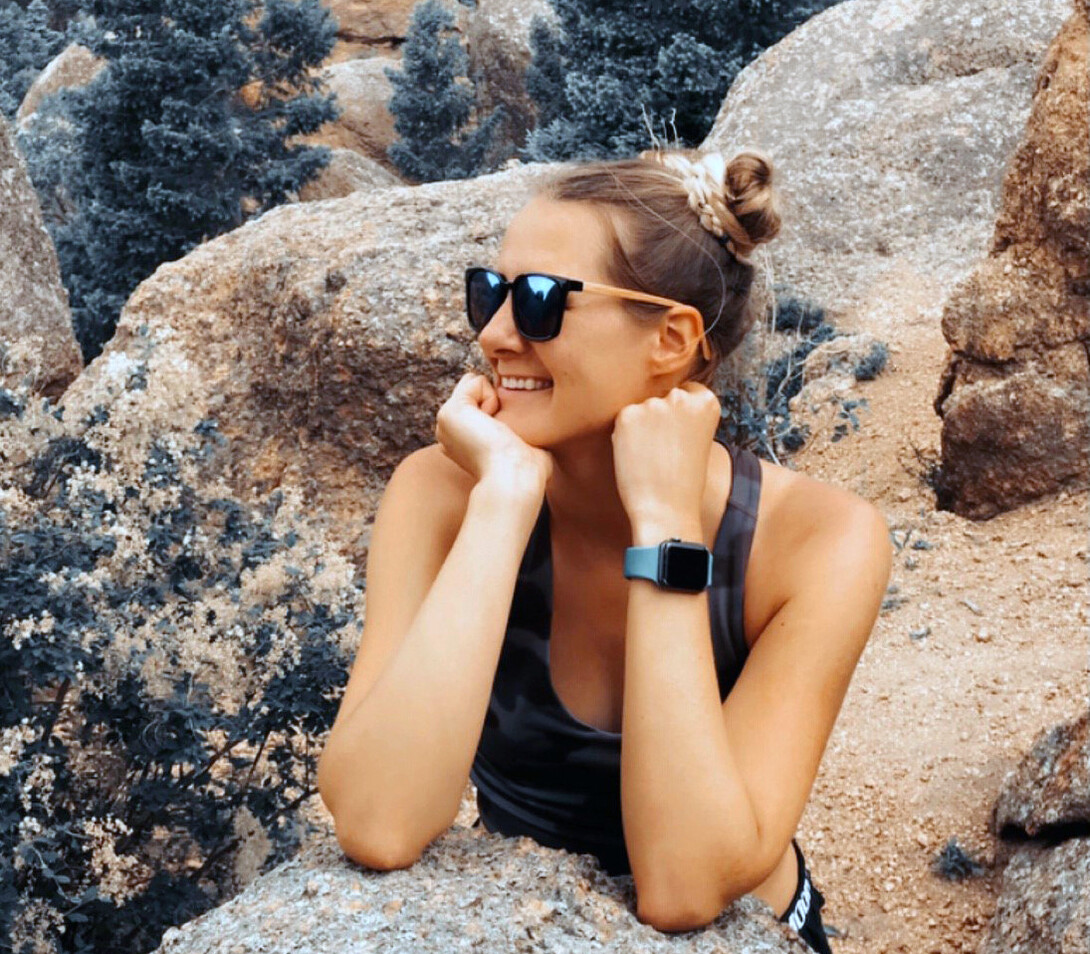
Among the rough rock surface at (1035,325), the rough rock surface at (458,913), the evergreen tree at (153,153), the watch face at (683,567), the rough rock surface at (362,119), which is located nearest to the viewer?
the rough rock surface at (458,913)

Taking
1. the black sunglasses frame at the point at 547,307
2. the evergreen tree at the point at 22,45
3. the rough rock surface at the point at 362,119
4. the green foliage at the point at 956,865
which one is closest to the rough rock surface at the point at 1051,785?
the green foliage at the point at 956,865

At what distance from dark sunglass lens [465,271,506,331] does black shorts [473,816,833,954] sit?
94cm

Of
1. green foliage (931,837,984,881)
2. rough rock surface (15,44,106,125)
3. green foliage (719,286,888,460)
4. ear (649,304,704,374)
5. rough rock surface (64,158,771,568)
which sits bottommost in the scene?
rough rock surface (15,44,106,125)

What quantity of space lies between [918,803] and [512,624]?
6.95 ft

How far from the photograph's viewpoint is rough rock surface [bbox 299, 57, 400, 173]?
646 inches

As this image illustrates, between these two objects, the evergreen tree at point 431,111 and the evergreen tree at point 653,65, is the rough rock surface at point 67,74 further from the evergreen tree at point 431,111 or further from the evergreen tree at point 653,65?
the evergreen tree at point 653,65

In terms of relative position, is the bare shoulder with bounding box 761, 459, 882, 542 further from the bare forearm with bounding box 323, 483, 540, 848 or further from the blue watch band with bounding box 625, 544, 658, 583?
the bare forearm with bounding box 323, 483, 540, 848

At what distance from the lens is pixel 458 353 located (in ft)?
15.7

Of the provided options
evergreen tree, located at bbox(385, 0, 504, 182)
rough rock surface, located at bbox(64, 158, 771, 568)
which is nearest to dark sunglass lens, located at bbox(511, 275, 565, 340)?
rough rock surface, located at bbox(64, 158, 771, 568)

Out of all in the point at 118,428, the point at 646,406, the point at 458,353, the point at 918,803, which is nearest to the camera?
the point at 646,406

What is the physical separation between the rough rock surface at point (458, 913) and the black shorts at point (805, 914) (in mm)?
243

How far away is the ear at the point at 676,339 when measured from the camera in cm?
204

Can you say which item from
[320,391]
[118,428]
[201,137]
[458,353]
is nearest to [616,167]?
[118,428]

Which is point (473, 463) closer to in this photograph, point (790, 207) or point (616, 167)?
point (616, 167)
